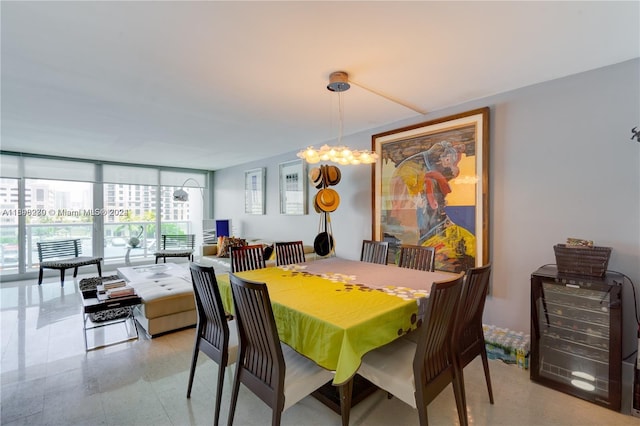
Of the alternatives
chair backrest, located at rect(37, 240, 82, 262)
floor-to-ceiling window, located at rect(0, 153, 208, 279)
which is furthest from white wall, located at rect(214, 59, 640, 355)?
chair backrest, located at rect(37, 240, 82, 262)

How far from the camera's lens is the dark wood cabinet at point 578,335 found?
193 centimetres

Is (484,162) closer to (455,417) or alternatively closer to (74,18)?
(455,417)

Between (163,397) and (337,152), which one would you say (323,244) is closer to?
(337,152)

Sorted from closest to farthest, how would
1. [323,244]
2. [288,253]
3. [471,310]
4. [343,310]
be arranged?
[343,310] < [471,310] < [288,253] < [323,244]

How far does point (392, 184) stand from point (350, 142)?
3.42 feet

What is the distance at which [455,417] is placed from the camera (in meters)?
1.84

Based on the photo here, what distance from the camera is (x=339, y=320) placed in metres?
1.44

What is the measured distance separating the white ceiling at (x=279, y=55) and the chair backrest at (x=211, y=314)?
4.82 ft

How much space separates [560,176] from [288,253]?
2.56m

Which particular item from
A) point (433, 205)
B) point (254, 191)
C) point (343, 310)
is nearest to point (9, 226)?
point (254, 191)

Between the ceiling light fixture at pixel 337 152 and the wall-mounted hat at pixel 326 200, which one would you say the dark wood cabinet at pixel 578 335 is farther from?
the wall-mounted hat at pixel 326 200

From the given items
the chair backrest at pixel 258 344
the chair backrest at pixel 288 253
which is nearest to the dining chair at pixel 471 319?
the chair backrest at pixel 258 344

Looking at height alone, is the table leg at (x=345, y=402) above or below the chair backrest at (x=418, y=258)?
below

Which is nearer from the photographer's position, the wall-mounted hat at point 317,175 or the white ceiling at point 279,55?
the white ceiling at point 279,55
